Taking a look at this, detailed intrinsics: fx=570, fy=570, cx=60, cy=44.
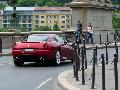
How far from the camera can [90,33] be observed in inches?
1665

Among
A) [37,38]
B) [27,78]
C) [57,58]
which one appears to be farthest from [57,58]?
[27,78]

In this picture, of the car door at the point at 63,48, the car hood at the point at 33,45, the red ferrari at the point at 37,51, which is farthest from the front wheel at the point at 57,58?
the car hood at the point at 33,45

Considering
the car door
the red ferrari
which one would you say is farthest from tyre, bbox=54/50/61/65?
the car door

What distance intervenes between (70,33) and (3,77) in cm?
2511

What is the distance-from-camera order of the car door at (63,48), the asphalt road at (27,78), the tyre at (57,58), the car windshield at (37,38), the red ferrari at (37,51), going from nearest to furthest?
the asphalt road at (27,78) < the red ferrari at (37,51) < the tyre at (57,58) < the car windshield at (37,38) < the car door at (63,48)

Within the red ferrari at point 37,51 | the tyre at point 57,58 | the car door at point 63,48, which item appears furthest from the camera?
the car door at point 63,48

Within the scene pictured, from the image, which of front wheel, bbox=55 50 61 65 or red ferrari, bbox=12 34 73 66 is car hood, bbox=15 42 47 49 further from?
front wheel, bbox=55 50 61 65

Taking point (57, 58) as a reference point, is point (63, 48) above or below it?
above

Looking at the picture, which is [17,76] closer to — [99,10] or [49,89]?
[49,89]

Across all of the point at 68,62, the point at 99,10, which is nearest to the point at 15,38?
the point at 99,10

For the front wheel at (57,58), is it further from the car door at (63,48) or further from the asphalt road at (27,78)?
the asphalt road at (27,78)

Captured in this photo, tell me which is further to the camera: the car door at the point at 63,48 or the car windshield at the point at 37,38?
the car door at the point at 63,48

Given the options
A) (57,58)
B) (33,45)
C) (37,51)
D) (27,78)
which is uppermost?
(33,45)

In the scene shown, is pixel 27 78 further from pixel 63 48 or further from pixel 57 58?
pixel 63 48
